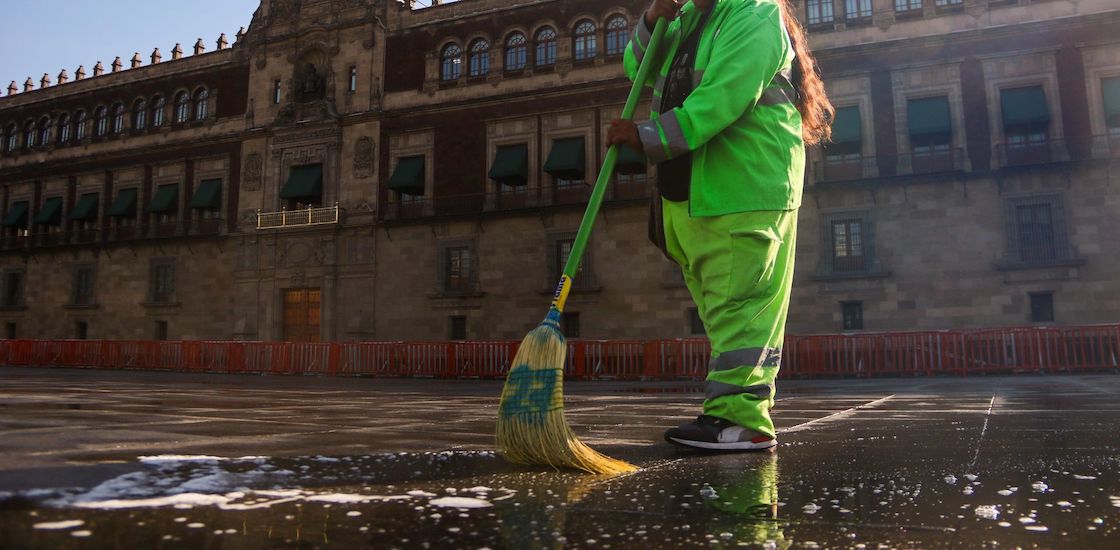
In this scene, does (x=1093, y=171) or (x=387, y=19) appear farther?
(x=387, y=19)

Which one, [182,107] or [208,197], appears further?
[182,107]

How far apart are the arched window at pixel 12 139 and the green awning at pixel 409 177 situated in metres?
20.5

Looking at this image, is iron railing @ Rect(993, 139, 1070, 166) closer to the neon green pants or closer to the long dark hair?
the long dark hair

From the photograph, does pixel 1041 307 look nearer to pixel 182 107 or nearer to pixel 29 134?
pixel 182 107

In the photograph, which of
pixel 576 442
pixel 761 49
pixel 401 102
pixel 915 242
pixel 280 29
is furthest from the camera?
pixel 280 29

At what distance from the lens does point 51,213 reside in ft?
94.6

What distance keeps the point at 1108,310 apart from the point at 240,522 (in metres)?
19.9

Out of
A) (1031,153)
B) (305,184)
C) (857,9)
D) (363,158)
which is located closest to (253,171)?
(305,184)

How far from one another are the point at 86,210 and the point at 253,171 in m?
8.31

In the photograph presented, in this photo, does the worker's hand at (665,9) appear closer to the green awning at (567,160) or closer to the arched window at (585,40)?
the green awning at (567,160)

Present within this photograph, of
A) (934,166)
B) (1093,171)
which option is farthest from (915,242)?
A: (1093,171)

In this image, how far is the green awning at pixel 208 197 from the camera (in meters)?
25.2

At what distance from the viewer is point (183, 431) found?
2.62m

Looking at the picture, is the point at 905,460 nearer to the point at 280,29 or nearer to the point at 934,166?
the point at 934,166
